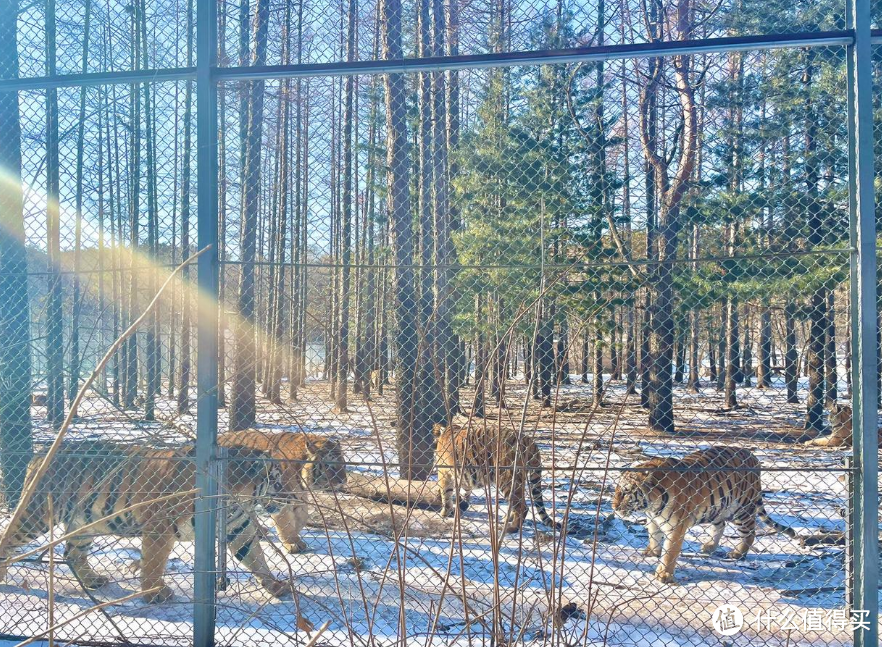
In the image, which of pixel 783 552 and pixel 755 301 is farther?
pixel 755 301

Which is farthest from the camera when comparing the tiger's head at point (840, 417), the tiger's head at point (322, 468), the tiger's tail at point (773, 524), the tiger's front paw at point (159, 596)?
the tiger's head at point (840, 417)

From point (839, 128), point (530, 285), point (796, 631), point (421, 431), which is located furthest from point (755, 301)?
point (796, 631)

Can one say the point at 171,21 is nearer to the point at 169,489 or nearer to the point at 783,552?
the point at 169,489

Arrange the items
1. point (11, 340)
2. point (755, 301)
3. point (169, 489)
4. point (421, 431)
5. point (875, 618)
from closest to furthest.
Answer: point (875, 618) < point (169, 489) < point (11, 340) < point (421, 431) < point (755, 301)

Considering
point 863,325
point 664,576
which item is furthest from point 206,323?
point 664,576

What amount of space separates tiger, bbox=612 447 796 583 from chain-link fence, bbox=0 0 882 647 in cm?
2

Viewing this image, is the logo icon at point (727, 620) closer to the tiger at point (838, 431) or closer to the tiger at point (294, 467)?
the tiger at point (294, 467)

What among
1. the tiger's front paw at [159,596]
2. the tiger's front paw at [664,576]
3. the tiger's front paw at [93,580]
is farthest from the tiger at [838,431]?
the tiger's front paw at [93,580]

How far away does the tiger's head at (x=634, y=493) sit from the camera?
4.92 meters

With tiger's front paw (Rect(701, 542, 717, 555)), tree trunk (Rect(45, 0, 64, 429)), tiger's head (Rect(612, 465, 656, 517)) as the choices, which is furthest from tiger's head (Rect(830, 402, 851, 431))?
tree trunk (Rect(45, 0, 64, 429))

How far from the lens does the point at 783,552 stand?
5.31 meters

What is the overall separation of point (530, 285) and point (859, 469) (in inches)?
243

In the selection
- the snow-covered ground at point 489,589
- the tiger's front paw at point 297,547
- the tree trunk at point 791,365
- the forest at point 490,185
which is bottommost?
the tiger's front paw at point 297,547

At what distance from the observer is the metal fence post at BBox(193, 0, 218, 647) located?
130 inches
